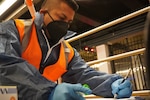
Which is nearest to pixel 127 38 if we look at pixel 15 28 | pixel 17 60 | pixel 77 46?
pixel 77 46

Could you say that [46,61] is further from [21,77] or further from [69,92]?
[69,92]

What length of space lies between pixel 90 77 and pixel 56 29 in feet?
1.37

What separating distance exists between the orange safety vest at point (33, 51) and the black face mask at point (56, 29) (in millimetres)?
82

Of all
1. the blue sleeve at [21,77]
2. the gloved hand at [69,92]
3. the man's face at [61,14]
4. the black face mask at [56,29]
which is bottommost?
the gloved hand at [69,92]

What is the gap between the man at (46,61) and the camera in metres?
0.81

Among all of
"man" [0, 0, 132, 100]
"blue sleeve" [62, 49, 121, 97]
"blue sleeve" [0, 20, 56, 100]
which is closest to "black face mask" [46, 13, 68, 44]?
"man" [0, 0, 132, 100]

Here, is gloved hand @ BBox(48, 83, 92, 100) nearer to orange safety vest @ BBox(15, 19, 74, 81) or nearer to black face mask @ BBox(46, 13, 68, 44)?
orange safety vest @ BBox(15, 19, 74, 81)

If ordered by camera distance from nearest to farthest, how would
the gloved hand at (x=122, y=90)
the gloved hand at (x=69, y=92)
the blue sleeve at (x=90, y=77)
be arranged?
the gloved hand at (x=69, y=92) < the gloved hand at (x=122, y=90) < the blue sleeve at (x=90, y=77)

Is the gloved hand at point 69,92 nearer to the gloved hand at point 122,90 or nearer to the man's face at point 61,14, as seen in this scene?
the gloved hand at point 122,90

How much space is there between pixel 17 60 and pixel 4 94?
0.16 m

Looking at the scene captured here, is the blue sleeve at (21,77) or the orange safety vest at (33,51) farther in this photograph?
the orange safety vest at (33,51)

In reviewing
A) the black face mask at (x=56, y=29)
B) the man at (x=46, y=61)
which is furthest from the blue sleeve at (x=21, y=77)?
the black face mask at (x=56, y=29)

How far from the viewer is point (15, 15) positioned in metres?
2.73

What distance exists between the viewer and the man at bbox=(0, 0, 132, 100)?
2.65 feet
